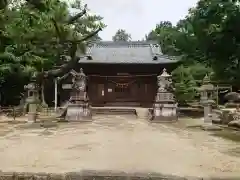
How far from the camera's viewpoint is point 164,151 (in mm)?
10195

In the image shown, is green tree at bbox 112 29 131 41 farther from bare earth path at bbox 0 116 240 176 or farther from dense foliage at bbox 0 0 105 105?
bare earth path at bbox 0 116 240 176

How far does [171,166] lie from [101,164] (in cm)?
163

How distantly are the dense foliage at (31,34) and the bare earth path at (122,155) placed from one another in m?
3.99

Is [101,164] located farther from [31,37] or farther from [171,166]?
[31,37]

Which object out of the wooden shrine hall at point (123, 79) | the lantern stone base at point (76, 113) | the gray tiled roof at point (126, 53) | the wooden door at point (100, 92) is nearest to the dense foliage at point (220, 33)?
the gray tiled roof at point (126, 53)

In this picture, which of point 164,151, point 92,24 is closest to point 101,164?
point 164,151

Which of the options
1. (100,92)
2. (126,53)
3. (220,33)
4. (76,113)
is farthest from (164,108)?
(126,53)

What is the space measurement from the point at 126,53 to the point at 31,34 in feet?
52.7

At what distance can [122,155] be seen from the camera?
30.1 feet

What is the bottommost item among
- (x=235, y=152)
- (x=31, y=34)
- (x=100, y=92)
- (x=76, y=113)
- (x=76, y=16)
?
(x=235, y=152)

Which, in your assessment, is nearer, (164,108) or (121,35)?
(164,108)

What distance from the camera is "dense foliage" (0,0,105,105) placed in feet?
36.6

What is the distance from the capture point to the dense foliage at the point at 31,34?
36.6ft

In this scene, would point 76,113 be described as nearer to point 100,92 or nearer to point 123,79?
point 100,92
